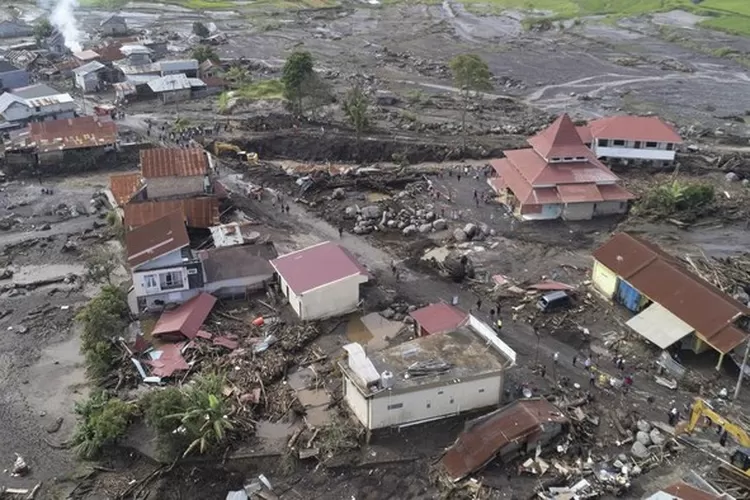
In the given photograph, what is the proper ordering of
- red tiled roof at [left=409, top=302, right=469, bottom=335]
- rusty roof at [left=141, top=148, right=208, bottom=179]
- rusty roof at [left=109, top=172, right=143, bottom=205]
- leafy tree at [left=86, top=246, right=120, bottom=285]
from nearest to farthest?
red tiled roof at [left=409, top=302, right=469, bottom=335] < leafy tree at [left=86, top=246, right=120, bottom=285] < rusty roof at [left=141, top=148, right=208, bottom=179] < rusty roof at [left=109, top=172, right=143, bottom=205]

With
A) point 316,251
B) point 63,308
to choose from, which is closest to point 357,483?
point 316,251

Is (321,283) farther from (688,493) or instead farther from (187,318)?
(688,493)

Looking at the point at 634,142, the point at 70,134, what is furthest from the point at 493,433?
the point at 70,134

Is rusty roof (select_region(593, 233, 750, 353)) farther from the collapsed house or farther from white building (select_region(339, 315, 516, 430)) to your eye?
white building (select_region(339, 315, 516, 430))

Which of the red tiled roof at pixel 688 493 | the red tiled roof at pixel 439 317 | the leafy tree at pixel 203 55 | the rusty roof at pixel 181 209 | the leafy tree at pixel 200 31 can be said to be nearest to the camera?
the red tiled roof at pixel 688 493

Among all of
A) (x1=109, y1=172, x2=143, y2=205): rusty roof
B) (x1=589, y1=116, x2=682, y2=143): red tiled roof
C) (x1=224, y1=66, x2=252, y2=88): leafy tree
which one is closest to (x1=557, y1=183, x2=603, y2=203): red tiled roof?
(x1=589, y1=116, x2=682, y2=143): red tiled roof

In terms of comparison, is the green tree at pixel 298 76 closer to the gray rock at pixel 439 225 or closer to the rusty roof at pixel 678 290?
the gray rock at pixel 439 225

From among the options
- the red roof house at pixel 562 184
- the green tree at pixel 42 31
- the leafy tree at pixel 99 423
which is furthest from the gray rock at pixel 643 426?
the green tree at pixel 42 31
